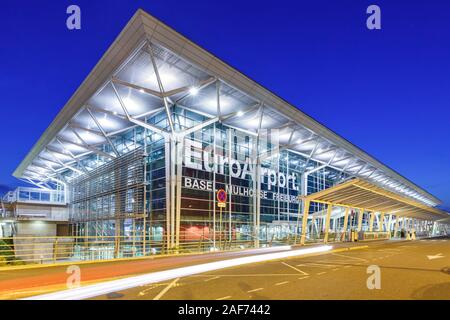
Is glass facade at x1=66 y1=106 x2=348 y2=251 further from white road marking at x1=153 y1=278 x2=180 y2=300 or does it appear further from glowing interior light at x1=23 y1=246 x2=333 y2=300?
white road marking at x1=153 y1=278 x2=180 y2=300

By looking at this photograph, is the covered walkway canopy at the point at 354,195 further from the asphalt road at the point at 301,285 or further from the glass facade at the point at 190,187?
the asphalt road at the point at 301,285

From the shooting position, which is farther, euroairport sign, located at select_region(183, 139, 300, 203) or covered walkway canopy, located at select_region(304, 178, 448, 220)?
euroairport sign, located at select_region(183, 139, 300, 203)

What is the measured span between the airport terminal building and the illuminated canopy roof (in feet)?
0.25

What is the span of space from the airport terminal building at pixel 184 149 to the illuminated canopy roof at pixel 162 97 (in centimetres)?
8

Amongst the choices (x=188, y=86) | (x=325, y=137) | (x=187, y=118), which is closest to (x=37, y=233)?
(x=187, y=118)

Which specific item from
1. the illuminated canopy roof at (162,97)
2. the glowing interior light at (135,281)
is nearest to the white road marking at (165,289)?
the glowing interior light at (135,281)

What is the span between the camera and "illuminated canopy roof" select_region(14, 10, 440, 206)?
19.5 metres

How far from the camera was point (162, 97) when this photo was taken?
21875 millimetres

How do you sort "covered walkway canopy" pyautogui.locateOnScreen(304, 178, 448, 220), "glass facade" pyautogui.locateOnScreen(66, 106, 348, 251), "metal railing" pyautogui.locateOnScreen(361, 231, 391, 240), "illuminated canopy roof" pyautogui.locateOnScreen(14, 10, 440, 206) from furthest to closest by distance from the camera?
"metal railing" pyautogui.locateOnScreen(361, 231, 391, 240) < "glass facade" pyautogui.locateOnScreen(66, 106, 348, 251) < "covered walkway canopy" pyautogui.locateOnScreen(304, 178, 448, 220) < "illuminated canopy roof" pyautogui.locateOnScreen(14, 10, 440, 206)

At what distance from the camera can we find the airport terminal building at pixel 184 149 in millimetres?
21594

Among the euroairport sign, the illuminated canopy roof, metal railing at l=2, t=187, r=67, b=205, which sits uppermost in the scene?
the illuminated canopy roof

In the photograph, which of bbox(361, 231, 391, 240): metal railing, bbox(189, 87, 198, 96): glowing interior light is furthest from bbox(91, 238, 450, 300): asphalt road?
bbox(361, 231, 391, 240): metal railing

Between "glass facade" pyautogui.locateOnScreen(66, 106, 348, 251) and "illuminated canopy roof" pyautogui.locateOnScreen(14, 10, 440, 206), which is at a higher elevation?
"illuminated canopy roof" pyautogui.locateOnScreen(14, 10, 440, 206)

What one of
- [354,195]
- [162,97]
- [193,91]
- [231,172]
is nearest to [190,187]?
[231,172]
